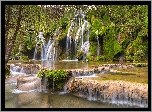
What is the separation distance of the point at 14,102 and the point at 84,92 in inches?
99.5

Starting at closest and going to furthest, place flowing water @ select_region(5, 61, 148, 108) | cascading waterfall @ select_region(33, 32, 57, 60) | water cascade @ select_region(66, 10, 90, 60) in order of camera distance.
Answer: flowing water @ select_region(5, 61, 148, 108) → water cascade @ select_region(66, 10, 90, 60) → cascading waterfall @ select_region(33, 32, 57, 60)

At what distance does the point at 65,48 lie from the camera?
23094mm

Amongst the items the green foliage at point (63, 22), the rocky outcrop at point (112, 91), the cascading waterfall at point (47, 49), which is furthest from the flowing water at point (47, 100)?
the green foliage at point (63, 22)

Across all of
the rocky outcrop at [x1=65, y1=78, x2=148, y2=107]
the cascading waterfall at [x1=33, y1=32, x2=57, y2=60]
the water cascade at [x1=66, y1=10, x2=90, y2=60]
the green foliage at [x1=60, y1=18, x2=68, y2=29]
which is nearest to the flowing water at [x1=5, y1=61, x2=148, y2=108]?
the rocky outcrop at [x1=65, y1=78, x2=148, y2=107]

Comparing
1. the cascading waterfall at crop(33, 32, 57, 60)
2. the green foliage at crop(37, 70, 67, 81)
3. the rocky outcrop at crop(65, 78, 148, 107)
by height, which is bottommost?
the rocky outcrop at crop(65, 78, 148, 107)

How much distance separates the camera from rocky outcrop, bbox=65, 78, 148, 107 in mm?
7058

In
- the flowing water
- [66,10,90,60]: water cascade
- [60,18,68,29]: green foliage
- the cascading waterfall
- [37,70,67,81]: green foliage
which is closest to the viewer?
the flowing water

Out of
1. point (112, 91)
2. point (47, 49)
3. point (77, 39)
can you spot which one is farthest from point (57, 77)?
point (47, 49)

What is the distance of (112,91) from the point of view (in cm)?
771

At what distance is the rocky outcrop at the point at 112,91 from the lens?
706cm

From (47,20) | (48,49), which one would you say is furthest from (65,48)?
(47,20)

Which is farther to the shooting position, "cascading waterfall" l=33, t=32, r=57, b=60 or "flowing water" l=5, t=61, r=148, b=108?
"cascading waterfall" l=33, t=32, r=57, b=60

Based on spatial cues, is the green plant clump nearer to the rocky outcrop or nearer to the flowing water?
the flowing water
